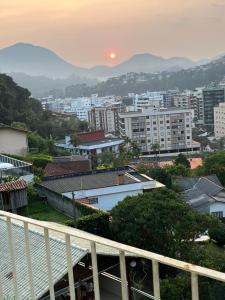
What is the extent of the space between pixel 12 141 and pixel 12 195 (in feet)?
41.5

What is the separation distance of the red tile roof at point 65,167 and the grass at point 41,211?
620cm

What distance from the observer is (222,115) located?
8838 centimetres

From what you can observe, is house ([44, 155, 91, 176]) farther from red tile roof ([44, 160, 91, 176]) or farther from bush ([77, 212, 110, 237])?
bush ([77, 212, 110, 237])

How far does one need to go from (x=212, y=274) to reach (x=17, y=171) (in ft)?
51.4

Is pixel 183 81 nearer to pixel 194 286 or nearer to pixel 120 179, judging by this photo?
pixel 120 179

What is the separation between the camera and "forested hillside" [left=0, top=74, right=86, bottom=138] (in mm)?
36250

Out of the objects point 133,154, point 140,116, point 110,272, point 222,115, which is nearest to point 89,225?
point 110,272

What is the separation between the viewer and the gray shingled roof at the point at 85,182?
59.9ft

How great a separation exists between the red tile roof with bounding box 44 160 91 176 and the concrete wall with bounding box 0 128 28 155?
248 cm

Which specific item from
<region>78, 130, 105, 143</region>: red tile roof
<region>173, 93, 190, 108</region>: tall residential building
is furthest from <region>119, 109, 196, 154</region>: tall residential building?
<region>173, 93, 190, 108</region>: tall residential building

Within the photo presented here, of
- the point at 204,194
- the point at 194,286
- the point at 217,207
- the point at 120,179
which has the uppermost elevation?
the point at 194,286

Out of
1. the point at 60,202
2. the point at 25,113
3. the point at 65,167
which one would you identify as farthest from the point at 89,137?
the point at 60,202

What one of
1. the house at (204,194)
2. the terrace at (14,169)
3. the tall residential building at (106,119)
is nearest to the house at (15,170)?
the terrace at (14,169)

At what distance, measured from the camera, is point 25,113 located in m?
39.5
